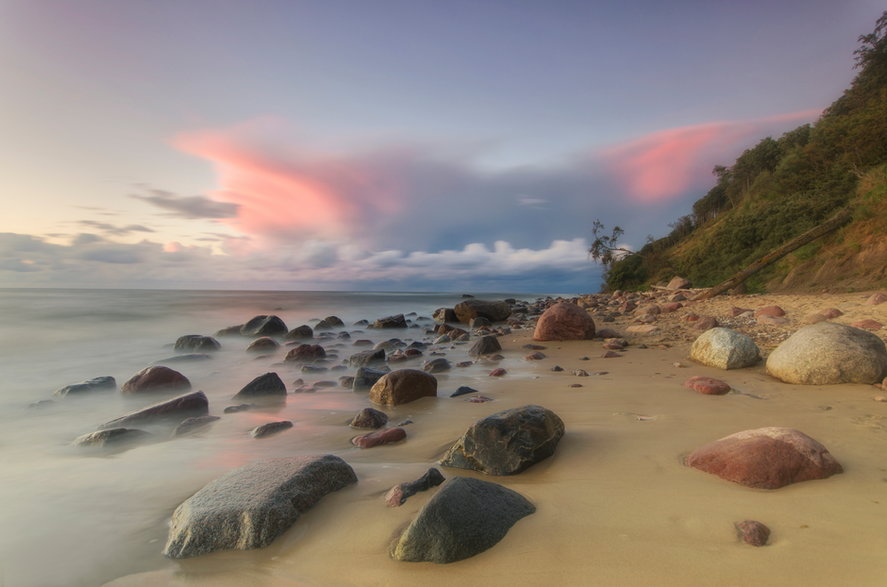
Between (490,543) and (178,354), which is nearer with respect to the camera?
(490,543)

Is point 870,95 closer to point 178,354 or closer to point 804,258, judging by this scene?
point 804,258

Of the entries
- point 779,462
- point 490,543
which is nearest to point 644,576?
point 490,543

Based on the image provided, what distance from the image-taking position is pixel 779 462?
2.39 metres

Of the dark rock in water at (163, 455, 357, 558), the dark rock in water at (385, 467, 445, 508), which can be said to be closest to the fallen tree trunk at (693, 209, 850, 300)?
the dark rock in water at (385, 467, 445, 508)

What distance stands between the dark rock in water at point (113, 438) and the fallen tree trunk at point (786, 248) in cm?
1590

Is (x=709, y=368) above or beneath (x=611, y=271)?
beneath

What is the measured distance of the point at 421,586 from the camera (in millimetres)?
1766

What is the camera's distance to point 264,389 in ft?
19.6

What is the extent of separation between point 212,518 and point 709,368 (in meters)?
5.94

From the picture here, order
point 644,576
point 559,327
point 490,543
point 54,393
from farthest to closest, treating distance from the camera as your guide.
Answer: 1. point 559,327
2. point 54,393
3. point 490,543
4. point 644,576

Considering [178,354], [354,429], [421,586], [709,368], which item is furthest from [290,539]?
[178,354]

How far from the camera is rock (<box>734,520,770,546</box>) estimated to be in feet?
6.11

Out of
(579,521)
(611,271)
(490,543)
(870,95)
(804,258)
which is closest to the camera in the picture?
(490,543)

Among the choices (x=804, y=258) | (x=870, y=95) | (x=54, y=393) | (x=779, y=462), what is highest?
(x=870, y=95)
